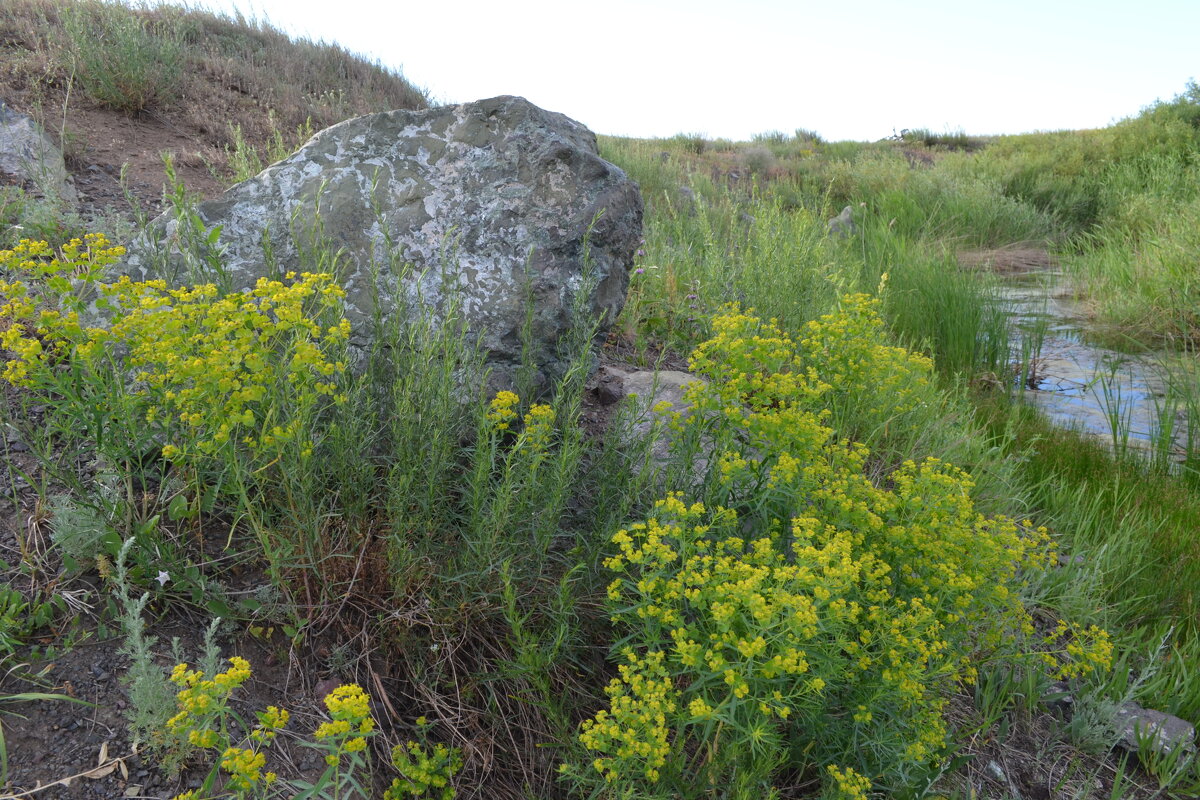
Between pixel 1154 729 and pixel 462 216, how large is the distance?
3345mm

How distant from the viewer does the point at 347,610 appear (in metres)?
2.37

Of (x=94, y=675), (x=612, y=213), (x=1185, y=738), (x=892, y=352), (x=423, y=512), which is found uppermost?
(x=612, y=213)

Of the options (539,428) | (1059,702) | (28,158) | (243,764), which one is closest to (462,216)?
(539,428)

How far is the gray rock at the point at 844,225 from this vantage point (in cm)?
932

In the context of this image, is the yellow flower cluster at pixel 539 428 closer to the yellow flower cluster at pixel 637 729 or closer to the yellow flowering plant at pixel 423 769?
the yellow flower cluster at pixel 637 729

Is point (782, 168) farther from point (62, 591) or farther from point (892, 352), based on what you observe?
point (62, 591)

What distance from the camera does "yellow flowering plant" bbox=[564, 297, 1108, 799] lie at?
1825 millimetres

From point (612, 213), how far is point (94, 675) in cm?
245

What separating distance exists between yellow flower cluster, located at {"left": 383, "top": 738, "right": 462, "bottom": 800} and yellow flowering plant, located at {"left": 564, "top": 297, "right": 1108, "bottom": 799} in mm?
357

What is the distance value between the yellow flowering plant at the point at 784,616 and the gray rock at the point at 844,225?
7194mm

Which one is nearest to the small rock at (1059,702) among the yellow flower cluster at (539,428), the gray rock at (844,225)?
the yellow flower cluster at (539,428)

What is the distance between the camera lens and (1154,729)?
2.89 metres

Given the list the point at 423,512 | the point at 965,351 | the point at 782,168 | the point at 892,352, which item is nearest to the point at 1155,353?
the point at 965,351

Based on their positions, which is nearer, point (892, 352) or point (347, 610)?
point (347, 610)
